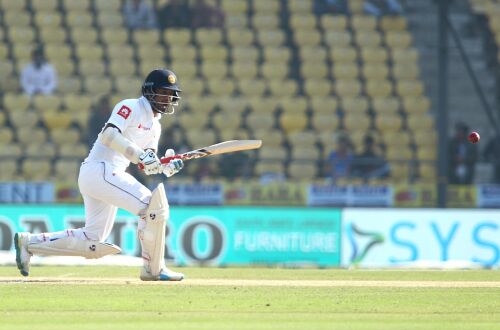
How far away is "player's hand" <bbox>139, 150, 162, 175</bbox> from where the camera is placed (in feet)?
30.1

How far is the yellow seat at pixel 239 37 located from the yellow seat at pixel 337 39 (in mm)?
1323

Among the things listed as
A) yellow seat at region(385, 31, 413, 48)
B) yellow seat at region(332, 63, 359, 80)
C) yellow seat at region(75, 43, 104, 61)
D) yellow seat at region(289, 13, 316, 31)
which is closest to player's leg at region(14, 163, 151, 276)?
yellow seat at region(75, 43, 104, 61)

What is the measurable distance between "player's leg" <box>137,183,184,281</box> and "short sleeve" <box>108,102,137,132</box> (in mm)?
555

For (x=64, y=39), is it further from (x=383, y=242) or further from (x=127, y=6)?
(x=383, y=242)

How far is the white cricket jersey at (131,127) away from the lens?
930 centimetres

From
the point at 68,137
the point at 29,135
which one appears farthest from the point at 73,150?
the point at 29,135

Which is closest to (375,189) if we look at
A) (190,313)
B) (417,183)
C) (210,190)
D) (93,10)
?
(417,183)

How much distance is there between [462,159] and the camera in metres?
17.6

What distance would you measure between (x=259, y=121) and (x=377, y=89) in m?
2.30

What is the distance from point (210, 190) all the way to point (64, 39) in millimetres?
4768

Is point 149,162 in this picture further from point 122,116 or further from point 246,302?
point 246,302

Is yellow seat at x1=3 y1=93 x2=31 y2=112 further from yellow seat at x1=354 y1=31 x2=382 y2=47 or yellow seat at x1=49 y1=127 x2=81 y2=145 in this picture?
yellow seat at x1=354 y1=31 x2=382 y2=47

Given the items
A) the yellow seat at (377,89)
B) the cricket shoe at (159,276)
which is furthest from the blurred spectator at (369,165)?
the cricket shoe at (159,276)

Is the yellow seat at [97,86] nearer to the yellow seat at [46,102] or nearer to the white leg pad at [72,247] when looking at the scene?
the yellow seat at [46,102]
